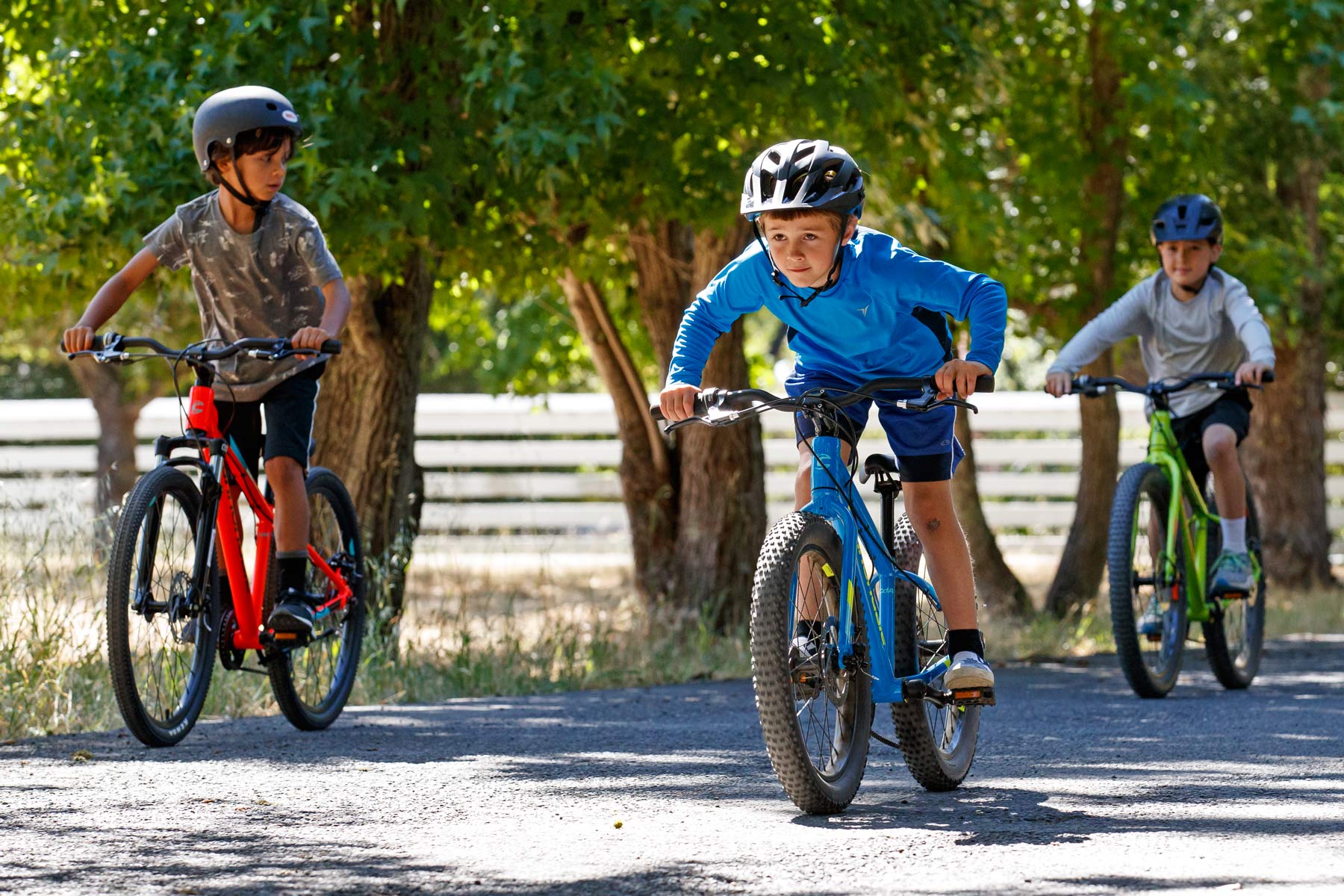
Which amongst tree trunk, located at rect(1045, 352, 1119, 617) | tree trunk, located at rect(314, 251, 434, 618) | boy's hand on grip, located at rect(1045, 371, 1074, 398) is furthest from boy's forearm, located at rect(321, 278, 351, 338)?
tree trunk, located at rect(1045, 352, 1119, 617)

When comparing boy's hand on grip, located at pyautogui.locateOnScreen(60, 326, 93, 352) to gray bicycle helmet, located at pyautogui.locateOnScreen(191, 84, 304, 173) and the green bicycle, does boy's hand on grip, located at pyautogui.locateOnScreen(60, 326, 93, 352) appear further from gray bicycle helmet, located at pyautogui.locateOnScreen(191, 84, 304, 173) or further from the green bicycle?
the green bicycle

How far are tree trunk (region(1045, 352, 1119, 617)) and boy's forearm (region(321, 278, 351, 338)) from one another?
9400 millimetres

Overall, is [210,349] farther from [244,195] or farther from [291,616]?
[291,616]

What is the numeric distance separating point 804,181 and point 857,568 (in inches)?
41.3

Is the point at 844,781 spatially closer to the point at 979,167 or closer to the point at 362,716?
the point at 362,716

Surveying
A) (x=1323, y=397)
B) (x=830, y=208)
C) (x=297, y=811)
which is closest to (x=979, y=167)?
(x=1323, y=397)

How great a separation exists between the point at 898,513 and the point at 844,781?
0.93 meters

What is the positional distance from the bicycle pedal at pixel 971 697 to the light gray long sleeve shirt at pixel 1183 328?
11.5 feet

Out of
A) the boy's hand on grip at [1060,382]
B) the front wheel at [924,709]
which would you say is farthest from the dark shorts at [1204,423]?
the front wheel at [924,709]

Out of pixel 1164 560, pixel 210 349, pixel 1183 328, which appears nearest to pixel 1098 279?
pixel 1183 328

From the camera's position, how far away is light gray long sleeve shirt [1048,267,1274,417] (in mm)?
8305

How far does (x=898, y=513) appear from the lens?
5.39 metres

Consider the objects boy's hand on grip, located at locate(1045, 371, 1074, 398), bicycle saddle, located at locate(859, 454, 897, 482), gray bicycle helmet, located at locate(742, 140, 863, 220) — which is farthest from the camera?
boy's hand on grip, located at locate(1045, 371, 1074, 398)

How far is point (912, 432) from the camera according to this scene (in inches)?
201
